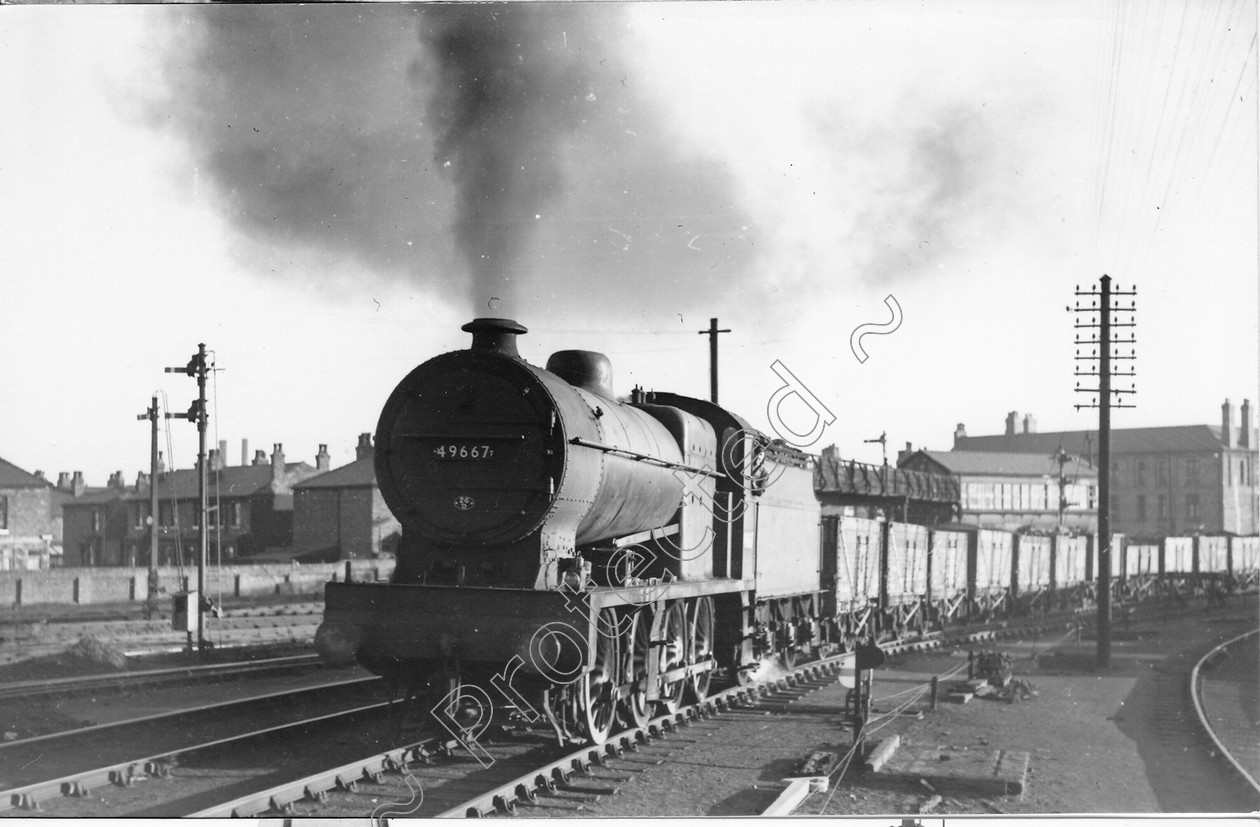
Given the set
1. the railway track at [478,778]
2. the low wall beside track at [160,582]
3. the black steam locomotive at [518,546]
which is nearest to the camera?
the railway track at [478,778]

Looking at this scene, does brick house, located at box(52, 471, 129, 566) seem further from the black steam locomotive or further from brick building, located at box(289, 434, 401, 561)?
the black steam locomotive

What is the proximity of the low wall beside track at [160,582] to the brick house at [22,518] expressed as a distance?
6.54m

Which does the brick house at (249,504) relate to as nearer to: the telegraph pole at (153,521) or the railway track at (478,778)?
the telegraph pole at (153,521)

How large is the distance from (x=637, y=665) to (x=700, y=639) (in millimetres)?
1625

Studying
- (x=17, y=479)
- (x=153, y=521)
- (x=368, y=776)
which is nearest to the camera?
(x=368, y=776)

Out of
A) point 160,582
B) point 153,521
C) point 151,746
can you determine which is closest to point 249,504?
point 160,582

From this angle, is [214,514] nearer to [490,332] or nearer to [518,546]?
[490,332]

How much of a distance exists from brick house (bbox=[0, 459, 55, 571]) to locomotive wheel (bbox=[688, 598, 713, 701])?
3080cm

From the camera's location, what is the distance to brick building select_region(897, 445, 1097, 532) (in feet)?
128

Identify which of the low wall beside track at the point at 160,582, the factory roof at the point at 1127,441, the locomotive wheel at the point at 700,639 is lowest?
the low wall beside track at the point at 160,582

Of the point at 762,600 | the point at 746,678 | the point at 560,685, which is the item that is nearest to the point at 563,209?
the point at 560,685

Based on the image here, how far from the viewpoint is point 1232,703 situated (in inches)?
488

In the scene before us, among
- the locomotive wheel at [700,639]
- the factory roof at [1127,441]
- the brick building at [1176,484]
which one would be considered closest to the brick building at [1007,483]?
the factory roof at [1127,441]

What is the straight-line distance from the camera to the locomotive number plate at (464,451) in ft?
25.2
